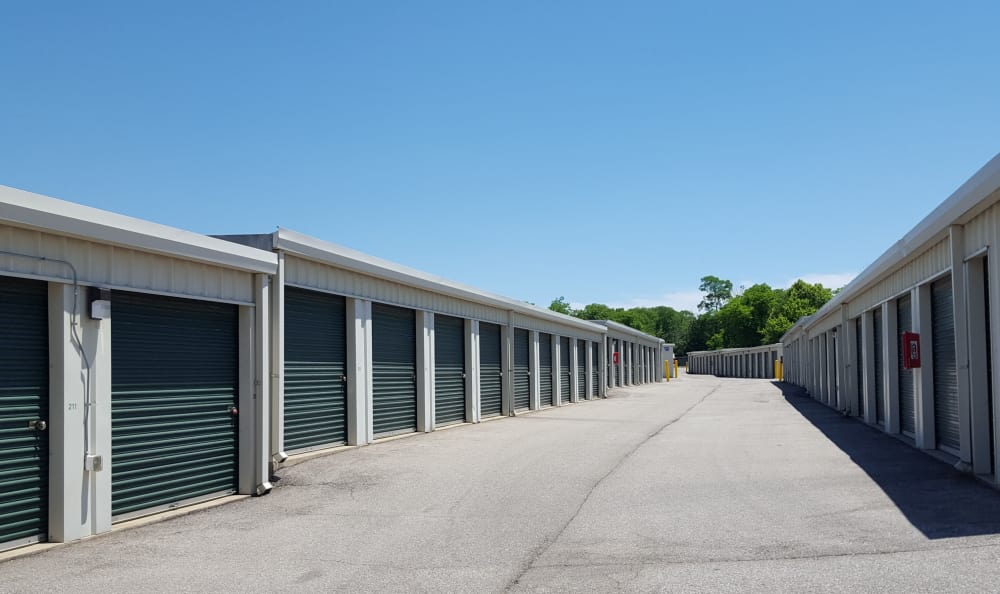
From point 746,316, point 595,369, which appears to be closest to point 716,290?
point 746,316

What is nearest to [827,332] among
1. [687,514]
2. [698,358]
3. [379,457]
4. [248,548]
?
[379,457]

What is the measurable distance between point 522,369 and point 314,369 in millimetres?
13125

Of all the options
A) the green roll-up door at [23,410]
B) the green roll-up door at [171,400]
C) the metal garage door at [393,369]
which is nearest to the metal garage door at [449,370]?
the metal garage door at [393,369]

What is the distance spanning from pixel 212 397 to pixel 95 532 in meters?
2.44

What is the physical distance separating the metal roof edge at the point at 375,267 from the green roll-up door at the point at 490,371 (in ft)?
2.62

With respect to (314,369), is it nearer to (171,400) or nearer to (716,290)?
(171,400)

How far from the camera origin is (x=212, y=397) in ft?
34.7

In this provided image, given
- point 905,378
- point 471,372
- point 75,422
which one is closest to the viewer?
point 75,422

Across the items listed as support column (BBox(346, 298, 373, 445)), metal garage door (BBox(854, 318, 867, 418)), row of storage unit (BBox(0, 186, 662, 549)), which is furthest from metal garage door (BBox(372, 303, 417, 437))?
metal garage door (BBox(854, 318, 867, 418))

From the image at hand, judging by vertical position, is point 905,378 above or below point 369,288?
below

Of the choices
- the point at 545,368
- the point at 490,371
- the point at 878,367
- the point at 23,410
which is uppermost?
the point at 23,410

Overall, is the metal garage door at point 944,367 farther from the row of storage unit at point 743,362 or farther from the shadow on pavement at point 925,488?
the row of storage unit at point 743,362

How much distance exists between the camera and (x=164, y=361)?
31.9 ft

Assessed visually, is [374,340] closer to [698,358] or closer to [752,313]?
[698,358]
